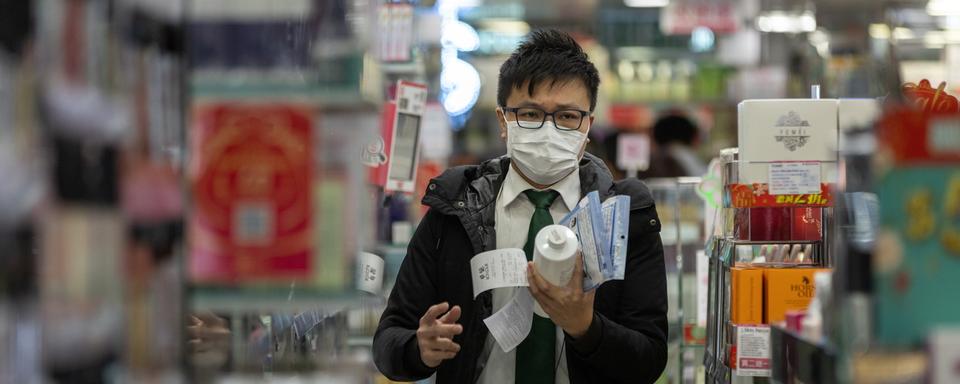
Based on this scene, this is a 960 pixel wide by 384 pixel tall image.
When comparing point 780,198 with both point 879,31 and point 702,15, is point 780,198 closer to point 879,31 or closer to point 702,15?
point 879,31

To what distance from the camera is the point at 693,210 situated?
4.60 metres

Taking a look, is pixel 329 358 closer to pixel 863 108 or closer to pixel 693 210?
pixel 863 108

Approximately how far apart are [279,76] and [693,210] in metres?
3.28

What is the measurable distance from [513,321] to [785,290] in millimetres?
674

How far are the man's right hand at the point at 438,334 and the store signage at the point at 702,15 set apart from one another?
869 centimetres

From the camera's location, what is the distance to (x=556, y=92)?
8.57ft

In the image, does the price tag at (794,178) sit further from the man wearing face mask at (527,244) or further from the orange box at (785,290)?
the man wearing face mask at (527,244)

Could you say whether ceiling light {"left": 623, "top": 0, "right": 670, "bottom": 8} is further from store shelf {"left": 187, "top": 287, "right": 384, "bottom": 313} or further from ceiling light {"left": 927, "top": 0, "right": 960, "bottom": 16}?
store shelf {"left": 187, "top": 287, "right": 384, "bottom": 313}

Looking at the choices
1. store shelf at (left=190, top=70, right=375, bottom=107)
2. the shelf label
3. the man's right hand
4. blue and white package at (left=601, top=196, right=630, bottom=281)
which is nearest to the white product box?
the shelf label

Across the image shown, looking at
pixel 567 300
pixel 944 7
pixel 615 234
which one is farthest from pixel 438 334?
pixel 944 7

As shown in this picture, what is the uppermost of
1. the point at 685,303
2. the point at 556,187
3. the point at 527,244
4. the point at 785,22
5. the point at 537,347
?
the point at 785,22

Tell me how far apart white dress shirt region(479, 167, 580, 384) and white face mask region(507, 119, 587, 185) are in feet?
0.15

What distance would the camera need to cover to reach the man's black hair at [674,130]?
766 centimetres

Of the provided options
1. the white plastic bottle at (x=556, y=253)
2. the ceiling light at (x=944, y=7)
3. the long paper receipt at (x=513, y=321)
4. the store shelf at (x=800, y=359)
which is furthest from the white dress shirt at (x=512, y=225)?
the ceiling light at (x=944, y=7)
